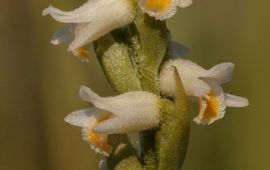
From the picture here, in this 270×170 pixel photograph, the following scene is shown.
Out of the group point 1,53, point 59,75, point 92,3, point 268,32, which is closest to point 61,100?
point 59,75

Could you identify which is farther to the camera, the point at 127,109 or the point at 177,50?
the point at 177,50

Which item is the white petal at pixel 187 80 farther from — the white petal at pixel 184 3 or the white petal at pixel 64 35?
the white petal at pixel 64 35

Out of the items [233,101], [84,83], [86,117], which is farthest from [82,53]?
[84,83]

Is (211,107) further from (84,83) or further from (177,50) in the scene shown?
(84,83)

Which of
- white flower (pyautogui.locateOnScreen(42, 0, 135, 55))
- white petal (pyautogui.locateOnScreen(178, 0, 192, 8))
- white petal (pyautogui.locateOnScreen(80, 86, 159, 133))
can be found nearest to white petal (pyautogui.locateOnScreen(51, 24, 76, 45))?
white flower (pyautogui.locateOnScreen(42, 0, 135, 55))

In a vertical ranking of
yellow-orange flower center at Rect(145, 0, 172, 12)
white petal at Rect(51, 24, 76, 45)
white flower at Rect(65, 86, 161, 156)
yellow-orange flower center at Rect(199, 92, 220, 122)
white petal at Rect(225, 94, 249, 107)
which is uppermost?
yellow-orange flower center at Rect(145, 0, 172, 12)

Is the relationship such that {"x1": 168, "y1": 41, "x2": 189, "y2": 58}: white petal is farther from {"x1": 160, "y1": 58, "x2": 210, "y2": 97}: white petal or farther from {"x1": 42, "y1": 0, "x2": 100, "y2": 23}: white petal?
{"x1": 42, "y1": 0, "x2": 100, "y2": 23}: white petal

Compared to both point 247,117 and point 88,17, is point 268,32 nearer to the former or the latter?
point 247,117

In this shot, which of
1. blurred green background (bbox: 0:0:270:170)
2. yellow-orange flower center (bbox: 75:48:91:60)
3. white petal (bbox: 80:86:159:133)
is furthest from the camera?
blurred green background (bbox: 0:0:270:170)
